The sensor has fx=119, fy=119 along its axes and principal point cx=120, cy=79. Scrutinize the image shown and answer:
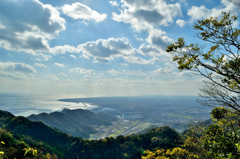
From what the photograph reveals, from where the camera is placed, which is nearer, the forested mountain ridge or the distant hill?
the forested mountain ridge

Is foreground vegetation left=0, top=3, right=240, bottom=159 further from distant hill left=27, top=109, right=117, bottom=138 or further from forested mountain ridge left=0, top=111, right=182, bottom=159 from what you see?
distant hill left=27, top=109, right=117, bottom=138

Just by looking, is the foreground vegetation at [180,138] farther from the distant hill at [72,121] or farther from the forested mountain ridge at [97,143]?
the distant hill at [72,121]

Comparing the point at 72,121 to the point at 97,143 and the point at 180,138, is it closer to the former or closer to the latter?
the point at 97,143

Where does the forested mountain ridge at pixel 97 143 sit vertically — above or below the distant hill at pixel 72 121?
above

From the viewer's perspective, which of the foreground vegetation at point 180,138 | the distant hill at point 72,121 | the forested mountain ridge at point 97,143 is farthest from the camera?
the distant hill at point 72,121

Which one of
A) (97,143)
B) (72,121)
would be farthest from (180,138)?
(72,121)

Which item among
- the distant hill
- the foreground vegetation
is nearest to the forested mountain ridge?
the foreground vegetation

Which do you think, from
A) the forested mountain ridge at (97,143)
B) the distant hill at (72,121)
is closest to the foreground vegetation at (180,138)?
the forested mountain ridge at (97,143)

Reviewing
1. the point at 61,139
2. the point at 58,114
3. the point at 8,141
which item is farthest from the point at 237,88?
the point at 58,114
